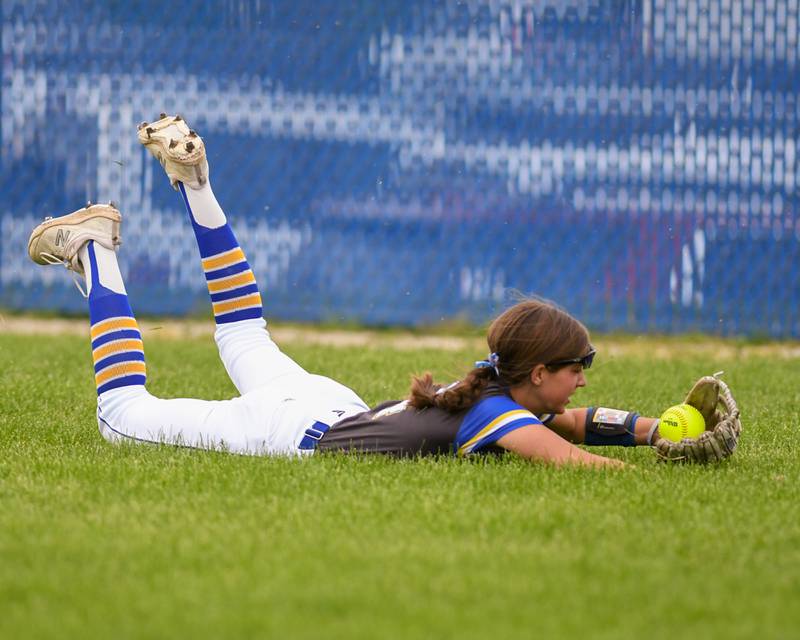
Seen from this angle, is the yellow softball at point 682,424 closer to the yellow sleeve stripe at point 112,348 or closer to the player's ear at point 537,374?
the player's ear at point 537,374

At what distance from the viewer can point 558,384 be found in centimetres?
423

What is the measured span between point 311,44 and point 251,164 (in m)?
0.96

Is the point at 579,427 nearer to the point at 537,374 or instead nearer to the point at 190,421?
the point at 537,374

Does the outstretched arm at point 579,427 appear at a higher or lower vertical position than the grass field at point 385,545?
lower

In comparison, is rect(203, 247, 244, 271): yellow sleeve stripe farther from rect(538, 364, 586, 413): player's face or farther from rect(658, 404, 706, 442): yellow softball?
rect(658, 404, 706, 442): yellow softball

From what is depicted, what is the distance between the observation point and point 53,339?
27.0 feet

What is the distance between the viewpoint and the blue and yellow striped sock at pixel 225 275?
4.79 m

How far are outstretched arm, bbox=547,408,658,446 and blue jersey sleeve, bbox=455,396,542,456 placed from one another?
1.77 ft

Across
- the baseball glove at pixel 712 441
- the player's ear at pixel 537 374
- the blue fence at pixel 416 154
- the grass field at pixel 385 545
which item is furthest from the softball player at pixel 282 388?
the blue fence at pixel 416 154

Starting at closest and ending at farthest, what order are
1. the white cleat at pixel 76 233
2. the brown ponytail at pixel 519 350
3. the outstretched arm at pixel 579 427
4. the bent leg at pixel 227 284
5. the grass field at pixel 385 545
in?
1. the grass field at pixel 385 545
2. the brown ponytail at pixel 519 350
3. the outstretched arm at pixel 579 427
4. the bent leg at pixel 227 284
5. the white cleat at pixel 76 233

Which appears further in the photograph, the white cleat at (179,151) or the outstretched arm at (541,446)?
the white cleat at (179,151)

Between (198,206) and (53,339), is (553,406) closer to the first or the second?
(198,206)

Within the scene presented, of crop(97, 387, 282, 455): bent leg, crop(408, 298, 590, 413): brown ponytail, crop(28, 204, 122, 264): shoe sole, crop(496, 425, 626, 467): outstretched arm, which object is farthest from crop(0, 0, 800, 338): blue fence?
crop(496, 425, 626, 467): outstretched arm

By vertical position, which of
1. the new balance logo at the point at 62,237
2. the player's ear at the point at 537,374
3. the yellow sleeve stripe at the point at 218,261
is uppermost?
the new balance logo at the point at 62,237
